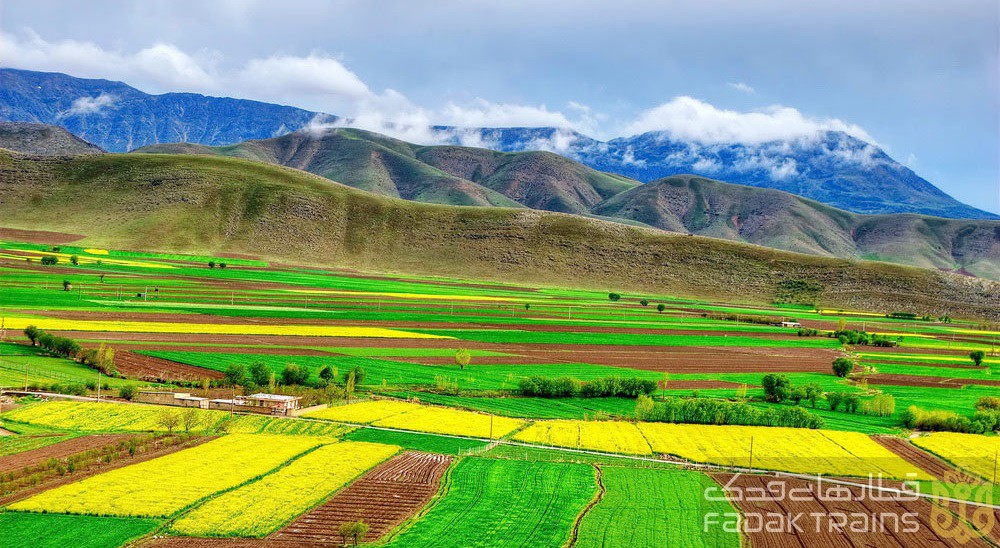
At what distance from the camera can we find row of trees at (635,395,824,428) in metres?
59.1

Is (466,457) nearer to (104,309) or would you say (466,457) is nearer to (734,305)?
(104,309)

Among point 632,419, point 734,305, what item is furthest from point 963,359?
point 734,305

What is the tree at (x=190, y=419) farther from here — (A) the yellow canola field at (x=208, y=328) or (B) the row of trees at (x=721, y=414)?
(A) the yellow canola field at (x=208, y=328)

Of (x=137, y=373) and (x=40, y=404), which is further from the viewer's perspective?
(x=137, y=373)

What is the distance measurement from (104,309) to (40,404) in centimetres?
4395

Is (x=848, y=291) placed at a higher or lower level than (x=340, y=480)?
higher

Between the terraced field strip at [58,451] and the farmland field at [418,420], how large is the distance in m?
0.26

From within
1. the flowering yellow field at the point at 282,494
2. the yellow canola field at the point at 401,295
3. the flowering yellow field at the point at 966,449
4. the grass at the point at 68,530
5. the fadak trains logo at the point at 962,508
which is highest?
the yellow canola field at the point at 401,295

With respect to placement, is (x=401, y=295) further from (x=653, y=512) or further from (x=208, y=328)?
(x=653, y=512)

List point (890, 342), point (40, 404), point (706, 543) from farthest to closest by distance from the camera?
point (890, 342), point (40, 404), point (706, 543)

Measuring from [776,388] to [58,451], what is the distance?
5684cm

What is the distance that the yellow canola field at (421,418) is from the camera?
174 feet

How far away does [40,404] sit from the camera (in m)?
53.2

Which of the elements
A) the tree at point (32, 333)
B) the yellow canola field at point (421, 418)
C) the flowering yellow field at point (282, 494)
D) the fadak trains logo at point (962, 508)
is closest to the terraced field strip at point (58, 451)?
the flowering yellow field at point (282, 494)
